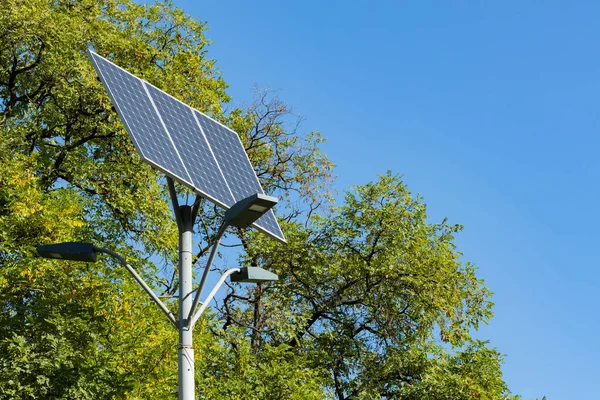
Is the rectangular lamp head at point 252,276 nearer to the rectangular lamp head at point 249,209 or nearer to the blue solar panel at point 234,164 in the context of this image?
the rectangular lamp head at point 249,209

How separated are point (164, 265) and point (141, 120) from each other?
14004mm

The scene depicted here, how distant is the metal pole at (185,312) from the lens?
9.82 meters

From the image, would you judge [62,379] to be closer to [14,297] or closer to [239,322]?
[14,297]

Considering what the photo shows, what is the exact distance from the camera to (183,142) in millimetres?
12836

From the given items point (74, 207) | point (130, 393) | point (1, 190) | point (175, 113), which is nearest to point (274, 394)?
point (130, 393)

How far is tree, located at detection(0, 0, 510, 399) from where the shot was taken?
17.4 metres

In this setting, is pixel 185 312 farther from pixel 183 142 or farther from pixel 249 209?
pixel 183 142

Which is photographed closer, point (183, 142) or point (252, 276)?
point (252, 276)

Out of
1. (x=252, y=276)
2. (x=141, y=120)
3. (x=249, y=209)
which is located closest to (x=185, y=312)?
(x=252, y=276)

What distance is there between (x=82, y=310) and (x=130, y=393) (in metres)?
2.06

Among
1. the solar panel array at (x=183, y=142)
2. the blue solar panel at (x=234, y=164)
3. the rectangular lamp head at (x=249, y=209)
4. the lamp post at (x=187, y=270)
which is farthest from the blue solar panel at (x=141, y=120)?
the rectangular lamp head at (x=249, y=209)

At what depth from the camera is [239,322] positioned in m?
28.7

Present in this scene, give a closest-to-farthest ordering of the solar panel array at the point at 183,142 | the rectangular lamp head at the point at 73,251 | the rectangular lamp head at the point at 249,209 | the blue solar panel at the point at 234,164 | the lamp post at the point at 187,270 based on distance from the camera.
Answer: the rectangular lamp head at the point at 249,209, the lamp post at the point at 187,270, the rectangular lamp head at the point at 73,251, the solar panel array at the point at 183,142, the blue solar panel at the point at 234,164

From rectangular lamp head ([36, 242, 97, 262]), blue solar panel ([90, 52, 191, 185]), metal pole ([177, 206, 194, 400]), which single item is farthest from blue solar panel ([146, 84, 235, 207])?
rectangular lamp head ([36, 242, 97, 262])
